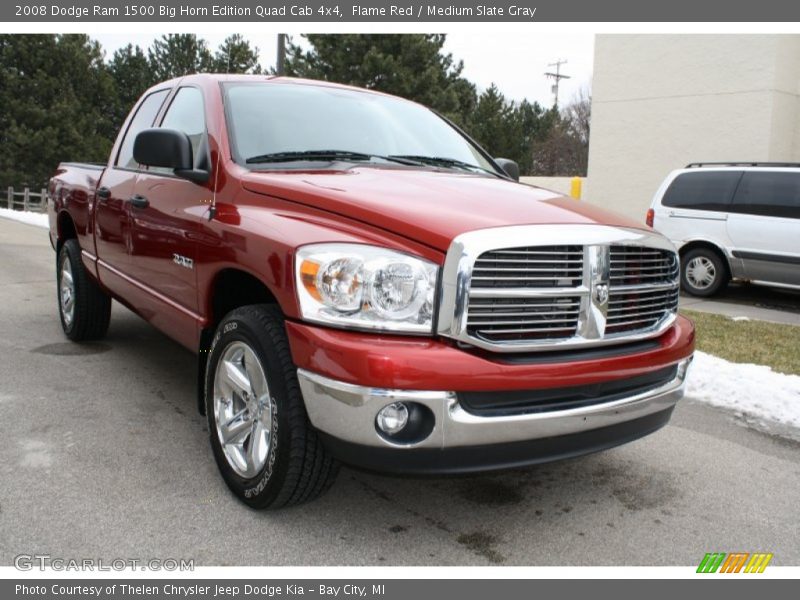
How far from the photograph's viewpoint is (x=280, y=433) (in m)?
2.81

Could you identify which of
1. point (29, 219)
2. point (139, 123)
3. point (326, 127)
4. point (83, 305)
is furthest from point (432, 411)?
point (29, 219)

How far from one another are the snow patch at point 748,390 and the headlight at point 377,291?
2.83m

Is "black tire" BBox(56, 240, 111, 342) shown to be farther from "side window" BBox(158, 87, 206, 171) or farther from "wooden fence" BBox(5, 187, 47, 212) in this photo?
"wooden fence" BBox(5, 187, 47, 212)

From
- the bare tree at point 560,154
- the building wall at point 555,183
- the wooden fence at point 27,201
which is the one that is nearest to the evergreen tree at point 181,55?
the wooden fence at point 27,201

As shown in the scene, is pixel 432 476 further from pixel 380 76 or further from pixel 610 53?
pixel 380 76

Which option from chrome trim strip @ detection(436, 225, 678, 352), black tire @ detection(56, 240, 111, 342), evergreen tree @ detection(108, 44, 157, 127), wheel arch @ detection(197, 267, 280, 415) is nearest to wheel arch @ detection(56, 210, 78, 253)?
black tire @ detection(56, 240, 111, 342)

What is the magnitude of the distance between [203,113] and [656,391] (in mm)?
2614

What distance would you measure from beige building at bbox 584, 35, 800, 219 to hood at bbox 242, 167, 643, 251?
1178 cm

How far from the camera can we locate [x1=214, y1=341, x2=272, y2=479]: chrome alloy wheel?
9.90 ft

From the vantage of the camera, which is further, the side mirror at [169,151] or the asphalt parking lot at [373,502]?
the side mirror at [169,151]

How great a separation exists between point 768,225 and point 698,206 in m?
1.02

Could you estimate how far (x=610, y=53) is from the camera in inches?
622

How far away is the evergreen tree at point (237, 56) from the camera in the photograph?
1578 inches

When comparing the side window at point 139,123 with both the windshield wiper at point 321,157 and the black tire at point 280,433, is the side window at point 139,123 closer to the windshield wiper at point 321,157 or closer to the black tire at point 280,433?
the windshield wiper at point 321,157
